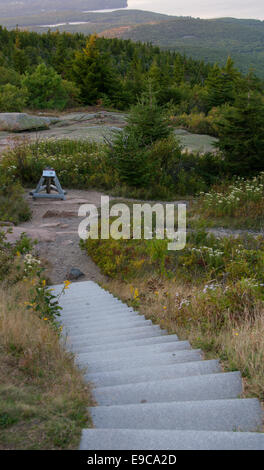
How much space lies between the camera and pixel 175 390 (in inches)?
99.0

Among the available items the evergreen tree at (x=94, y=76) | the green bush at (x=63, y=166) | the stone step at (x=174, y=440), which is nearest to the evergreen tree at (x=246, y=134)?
the green bush at (x=63, y=166)

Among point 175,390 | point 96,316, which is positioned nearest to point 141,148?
point 96,316

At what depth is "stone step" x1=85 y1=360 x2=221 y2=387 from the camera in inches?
112

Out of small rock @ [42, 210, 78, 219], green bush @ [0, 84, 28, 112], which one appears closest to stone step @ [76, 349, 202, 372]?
small rock @ [42, 210, 78, 219]

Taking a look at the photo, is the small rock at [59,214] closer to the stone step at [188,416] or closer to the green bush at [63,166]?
the green bush at [63,166]

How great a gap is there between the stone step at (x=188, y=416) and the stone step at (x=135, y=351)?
3.90 ft

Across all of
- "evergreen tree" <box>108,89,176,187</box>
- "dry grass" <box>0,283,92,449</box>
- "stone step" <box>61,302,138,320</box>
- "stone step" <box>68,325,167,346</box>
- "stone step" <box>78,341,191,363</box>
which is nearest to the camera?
"dry grass" <box>0,283,92,449</box>

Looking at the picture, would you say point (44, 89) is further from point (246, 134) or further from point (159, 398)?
point (159, 398)

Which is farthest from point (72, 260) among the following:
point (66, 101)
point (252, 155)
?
point (66, 101)

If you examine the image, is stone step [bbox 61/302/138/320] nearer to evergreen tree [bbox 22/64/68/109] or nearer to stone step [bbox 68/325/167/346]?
stone step [bbox 68/325/167/346]

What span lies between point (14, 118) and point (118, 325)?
19589mm

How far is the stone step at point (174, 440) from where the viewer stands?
171 cm

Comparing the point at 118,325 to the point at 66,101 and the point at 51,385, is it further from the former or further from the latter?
the point at 66,101

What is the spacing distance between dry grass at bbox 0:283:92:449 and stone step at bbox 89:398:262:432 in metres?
0.16
